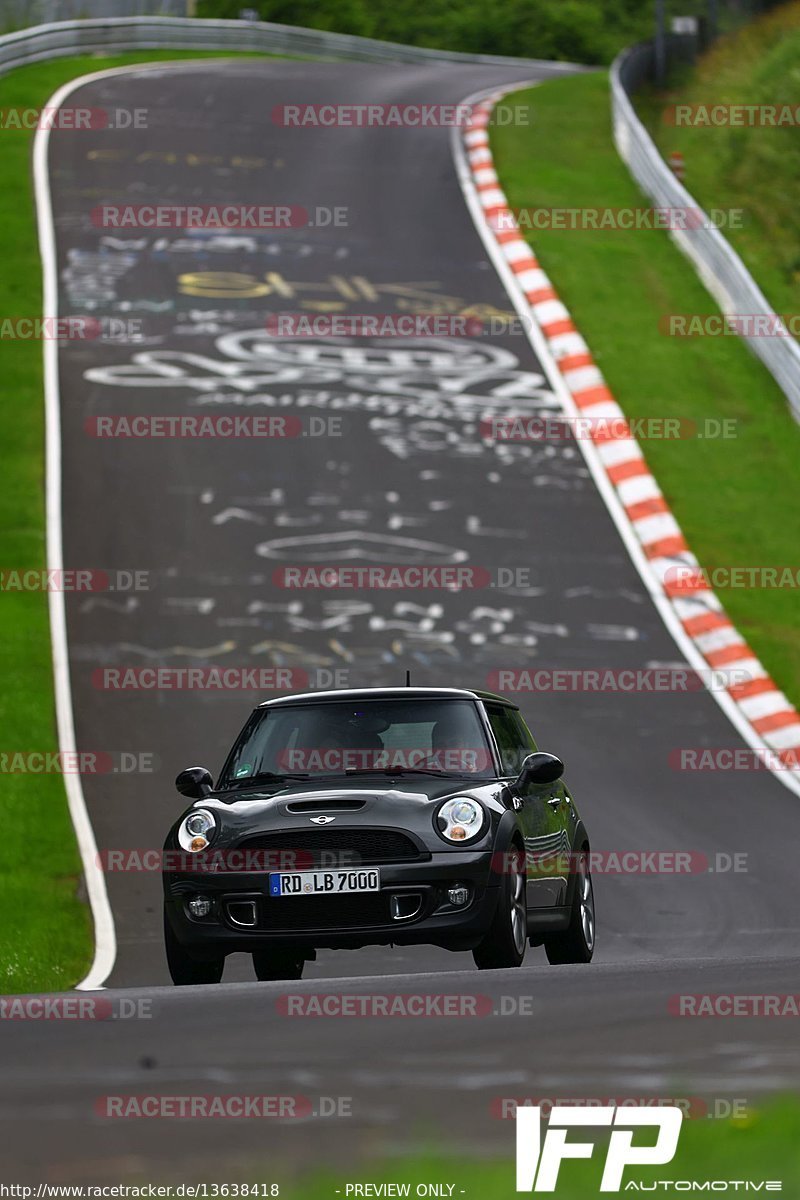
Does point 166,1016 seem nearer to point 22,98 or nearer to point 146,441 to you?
point 146,441

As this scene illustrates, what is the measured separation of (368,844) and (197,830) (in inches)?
32.4

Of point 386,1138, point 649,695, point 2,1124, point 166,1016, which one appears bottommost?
point 649,695

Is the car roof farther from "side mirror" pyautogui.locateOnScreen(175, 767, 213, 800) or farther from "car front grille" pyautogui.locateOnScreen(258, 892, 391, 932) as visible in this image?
"car front grille" pyautogui.locateOnScreen(258, 892, 391, 932)

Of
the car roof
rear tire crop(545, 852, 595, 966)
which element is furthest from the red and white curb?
the car roof

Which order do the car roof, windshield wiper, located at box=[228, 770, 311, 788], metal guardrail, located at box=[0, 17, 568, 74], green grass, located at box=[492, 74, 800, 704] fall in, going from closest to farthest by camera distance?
windshield wiper, located at box=[228, 770, 311, 788]
the car roof
green grass, located at box=[492, 74, 800, 704]
metal guardrail, located at box=[0, 17, 568, 74]

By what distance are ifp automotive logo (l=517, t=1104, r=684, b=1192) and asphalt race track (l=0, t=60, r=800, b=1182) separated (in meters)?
0.12

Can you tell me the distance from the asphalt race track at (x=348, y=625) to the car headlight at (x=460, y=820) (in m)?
0.62

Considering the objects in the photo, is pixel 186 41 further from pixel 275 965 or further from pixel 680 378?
pixel 275 965

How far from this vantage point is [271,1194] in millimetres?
4324

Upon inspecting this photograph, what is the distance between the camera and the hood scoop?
27.5 ft

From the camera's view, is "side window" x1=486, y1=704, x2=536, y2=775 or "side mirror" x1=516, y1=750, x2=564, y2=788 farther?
"side window" x1=486, y1=704, x2=536, y2=775

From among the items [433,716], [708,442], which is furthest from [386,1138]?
[708,442]

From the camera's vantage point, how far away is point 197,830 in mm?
8570

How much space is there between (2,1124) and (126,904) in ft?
20.2
